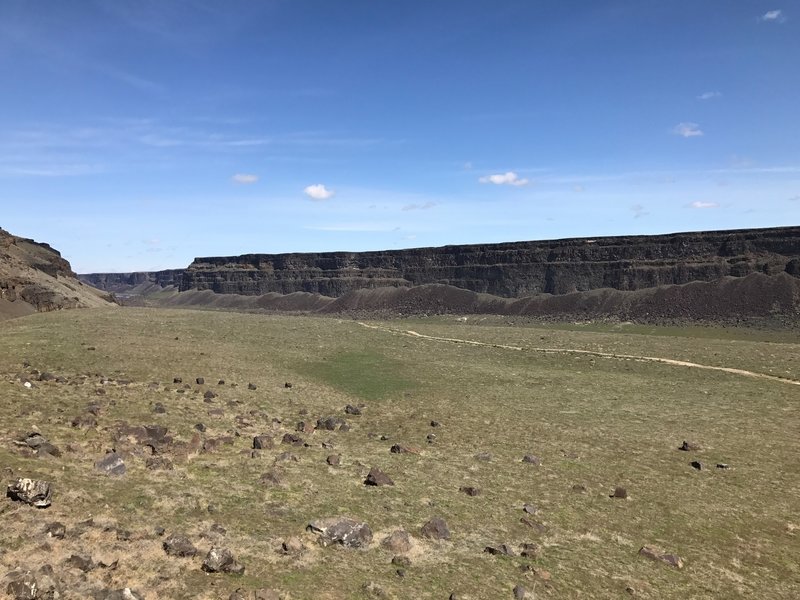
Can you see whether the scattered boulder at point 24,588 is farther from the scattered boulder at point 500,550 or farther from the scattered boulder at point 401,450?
the scattered boulder at point 401,450

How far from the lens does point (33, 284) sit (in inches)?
2635

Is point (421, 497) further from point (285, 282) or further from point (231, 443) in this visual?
point (285, 282)

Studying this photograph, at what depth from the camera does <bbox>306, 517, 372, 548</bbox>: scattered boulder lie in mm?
11633

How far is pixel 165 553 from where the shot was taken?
10156 mm

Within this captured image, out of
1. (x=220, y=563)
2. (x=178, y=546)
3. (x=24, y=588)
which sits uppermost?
(x=24, y=588)

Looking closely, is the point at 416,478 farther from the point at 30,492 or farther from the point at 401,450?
the point at 30,492

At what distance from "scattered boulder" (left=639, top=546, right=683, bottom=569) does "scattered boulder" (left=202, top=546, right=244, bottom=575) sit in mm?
9071

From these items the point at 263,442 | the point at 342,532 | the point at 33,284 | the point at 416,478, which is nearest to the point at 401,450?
the point at 416,478

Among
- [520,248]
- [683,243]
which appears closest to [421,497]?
[683,243]

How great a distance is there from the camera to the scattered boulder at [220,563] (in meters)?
9.77

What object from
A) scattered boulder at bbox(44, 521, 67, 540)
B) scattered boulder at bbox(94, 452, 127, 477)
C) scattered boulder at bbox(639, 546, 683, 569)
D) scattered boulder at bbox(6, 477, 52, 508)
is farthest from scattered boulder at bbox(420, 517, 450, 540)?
scattered boulder at bbox(6, 477, 52, 508)

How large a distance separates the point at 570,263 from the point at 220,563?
13713cm

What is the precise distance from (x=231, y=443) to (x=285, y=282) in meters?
184

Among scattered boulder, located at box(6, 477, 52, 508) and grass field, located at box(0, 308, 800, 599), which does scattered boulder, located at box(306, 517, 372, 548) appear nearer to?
grass field, located at box(0, 308, 800, 599)
